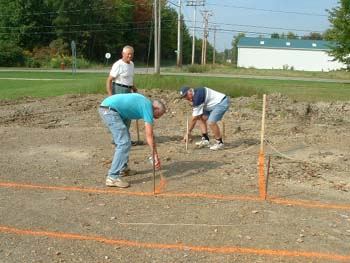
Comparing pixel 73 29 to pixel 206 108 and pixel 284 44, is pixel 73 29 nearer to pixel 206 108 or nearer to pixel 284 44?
pixel 284 44

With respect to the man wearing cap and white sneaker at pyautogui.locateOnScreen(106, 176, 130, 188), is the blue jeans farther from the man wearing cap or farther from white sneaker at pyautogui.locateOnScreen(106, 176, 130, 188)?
the man wearing cap

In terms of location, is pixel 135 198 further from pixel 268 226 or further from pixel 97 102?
pixel 97 102

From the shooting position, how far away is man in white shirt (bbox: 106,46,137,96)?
29.1ft

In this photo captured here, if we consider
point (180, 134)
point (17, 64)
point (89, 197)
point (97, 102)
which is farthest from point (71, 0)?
point (89, 197)

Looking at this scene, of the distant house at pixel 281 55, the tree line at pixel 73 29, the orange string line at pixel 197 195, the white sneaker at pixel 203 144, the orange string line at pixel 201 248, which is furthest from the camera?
the distant house at pixel 281 55

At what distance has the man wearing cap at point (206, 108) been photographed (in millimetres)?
8891

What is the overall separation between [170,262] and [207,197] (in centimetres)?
199

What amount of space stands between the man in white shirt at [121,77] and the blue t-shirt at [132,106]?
91.3 inches

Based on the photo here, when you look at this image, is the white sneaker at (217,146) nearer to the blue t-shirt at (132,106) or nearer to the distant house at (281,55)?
the blue t-shirt at (132,106)

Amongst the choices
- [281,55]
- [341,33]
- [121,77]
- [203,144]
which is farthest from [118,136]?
[281,55]

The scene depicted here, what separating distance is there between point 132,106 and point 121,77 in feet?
Result: 9.12

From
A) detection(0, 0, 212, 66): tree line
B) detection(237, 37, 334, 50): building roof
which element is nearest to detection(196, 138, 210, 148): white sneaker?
detection(0, 0, 212, 66): tree line

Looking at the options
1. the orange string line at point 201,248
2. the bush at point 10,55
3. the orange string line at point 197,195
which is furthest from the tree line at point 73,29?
the orange string line at point 201,248

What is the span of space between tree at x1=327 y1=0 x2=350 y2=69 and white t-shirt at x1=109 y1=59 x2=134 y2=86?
78.7 ft
